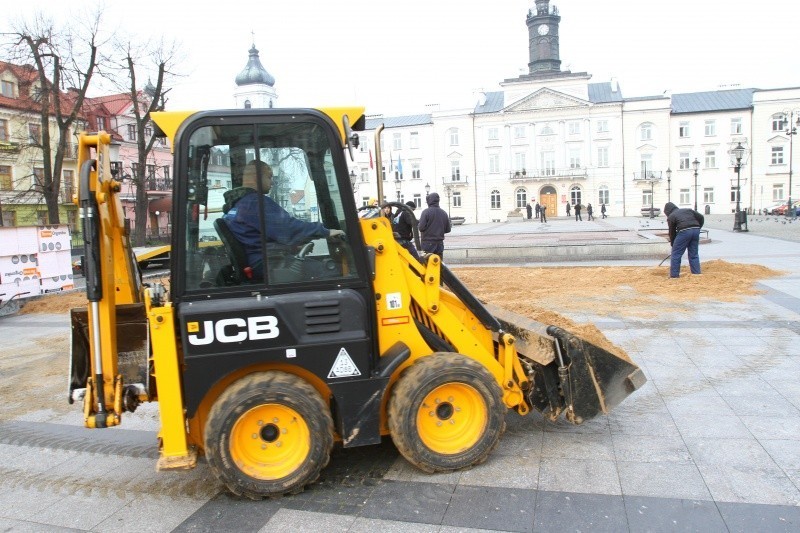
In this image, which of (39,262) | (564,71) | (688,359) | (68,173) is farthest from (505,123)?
(688,359)

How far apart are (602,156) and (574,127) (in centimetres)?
457

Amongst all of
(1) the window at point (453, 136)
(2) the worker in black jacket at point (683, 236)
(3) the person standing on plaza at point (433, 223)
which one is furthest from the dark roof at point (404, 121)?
(2) the worker in black jacket at point (683, 236)

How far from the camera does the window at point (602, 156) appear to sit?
68.8 meters

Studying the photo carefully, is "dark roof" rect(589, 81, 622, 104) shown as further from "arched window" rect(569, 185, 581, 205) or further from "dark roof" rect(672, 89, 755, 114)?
"arched window" rect(569, 185, 581, 205)

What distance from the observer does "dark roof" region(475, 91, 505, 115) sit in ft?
236

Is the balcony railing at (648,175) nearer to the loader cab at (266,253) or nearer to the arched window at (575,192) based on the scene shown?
the arched window at (575,192)

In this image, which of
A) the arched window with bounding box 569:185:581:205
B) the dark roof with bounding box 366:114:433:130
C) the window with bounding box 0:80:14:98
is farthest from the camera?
the dark roof with bounding box 366:114:433:130

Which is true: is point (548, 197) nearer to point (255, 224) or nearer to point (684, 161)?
point (684, 161)

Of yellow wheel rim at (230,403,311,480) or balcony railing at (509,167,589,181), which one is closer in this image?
yellow wheel rim at (230,403,311,480)

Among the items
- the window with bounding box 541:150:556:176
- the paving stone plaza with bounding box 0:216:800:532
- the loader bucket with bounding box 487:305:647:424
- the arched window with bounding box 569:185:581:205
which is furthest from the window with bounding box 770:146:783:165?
the loader bucket with bounding box 487:305:647:424

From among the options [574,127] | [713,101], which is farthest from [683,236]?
[713,101]

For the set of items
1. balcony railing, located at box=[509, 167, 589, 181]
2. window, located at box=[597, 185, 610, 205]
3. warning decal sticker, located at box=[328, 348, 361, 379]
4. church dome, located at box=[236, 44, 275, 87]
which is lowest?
warning decal sticker, located at box=[328, 348, 361, 379]

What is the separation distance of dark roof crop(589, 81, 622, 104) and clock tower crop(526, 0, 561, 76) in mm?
4779

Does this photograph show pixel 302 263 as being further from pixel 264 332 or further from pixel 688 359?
pixel 688 359
